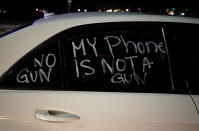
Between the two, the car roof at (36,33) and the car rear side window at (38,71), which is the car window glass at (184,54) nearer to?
the car roof at (36,33)

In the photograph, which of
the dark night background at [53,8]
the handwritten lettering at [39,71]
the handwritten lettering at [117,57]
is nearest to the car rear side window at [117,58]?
the handwritten lettering at [117,57]

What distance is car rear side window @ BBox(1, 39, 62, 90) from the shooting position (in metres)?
1.60

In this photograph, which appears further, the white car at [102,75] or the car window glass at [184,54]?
the car window glass at [184,54]

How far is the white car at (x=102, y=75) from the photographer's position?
1514 mm

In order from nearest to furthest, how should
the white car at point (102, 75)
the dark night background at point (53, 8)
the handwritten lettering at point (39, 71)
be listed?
the white car at point (102, 75) < the handwritten lettering at point (39, 71) < the dark night background at point (53, 8)

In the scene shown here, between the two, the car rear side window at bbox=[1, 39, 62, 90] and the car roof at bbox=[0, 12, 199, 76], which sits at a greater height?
the car roof at bbox=[0, 12, 199, 76]

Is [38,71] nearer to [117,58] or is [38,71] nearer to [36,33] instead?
[36,33]

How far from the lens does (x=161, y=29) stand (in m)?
1.76

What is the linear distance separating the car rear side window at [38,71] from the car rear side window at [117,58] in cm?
7

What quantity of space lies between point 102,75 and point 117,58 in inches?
6.6

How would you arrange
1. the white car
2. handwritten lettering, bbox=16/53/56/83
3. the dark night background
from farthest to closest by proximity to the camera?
the dark night background
handwritten lettering, bbox=16/53/56/83
the white car

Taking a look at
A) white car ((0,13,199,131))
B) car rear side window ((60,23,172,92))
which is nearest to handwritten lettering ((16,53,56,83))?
white car ((0,13,199,131))

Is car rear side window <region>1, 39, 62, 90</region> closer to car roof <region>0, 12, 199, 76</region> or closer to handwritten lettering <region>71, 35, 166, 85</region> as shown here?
car roof <region>0, 12, 199, 76</region>

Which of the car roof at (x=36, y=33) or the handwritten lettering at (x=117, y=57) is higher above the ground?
the car roof at (x=36, y=33)
